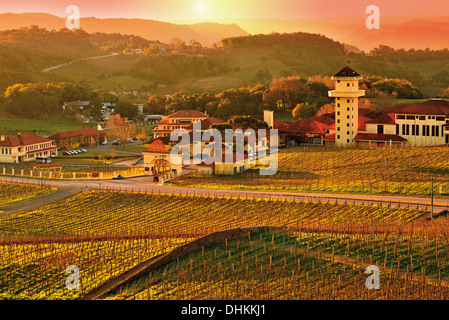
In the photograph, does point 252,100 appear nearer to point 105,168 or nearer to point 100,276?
point 105,168

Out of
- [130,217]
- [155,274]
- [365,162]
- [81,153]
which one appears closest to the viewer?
[155,274]

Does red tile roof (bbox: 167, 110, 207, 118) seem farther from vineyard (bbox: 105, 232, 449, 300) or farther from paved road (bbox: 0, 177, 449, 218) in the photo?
vineyard (bbox: 105, 232, 449, 300)

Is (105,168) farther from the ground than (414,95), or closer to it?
closer to it

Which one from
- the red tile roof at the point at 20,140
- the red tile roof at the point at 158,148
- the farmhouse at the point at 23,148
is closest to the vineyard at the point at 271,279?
the red tile roof at the point at 158,148

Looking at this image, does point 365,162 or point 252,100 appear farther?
point 252,100

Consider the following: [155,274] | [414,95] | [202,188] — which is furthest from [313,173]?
[414,95]

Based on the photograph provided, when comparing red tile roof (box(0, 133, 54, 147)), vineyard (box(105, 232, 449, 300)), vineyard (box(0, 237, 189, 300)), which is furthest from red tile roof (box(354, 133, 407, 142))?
vineyard (box(0, 237, 189, 300))
